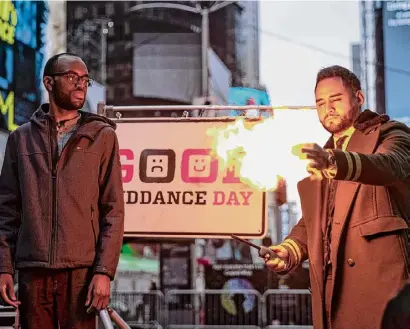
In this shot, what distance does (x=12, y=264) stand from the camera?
11.8 ft

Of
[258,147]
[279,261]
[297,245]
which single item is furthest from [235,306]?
[279,261]

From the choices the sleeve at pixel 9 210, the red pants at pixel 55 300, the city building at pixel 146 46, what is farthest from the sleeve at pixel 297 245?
the city building at pixel 146 46

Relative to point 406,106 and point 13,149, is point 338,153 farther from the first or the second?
point 406,106

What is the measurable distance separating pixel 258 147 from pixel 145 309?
28.2 ft

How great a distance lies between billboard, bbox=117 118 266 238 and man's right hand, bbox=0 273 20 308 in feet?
5.55

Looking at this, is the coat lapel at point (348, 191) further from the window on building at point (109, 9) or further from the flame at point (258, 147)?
the window on building at point (109, 9)

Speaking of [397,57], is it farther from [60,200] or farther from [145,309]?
[60,200]

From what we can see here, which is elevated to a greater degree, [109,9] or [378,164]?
[109,9]

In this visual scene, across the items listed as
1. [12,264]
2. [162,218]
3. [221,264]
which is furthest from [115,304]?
[12,264]

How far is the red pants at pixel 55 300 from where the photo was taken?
11.3 ft

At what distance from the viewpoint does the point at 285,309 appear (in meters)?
12.1

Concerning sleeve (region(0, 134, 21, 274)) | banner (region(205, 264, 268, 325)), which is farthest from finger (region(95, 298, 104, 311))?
banner (region(205, 264, 268, 325))

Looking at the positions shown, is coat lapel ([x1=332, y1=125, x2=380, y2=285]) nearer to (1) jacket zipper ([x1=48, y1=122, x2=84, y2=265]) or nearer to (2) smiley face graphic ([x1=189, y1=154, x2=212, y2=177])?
(1) jacket zipper ([x1=48, y1=122, x2=84, y2=265])

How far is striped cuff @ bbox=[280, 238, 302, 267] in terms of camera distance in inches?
159
